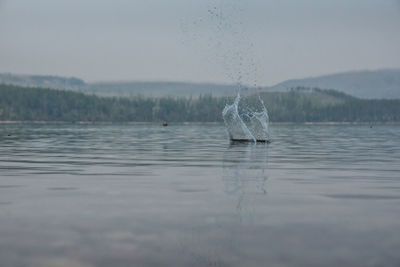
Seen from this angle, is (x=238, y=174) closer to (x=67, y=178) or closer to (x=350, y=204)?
(x=67, y=178)

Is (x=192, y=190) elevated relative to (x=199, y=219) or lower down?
lower down

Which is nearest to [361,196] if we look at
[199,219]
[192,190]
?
[192,190]

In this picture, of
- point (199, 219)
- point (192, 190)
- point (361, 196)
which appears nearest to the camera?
point (199, 219)

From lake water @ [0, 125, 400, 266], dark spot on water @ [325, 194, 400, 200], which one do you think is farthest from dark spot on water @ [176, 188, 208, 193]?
dark spot on water @ [325, 194, 400, 200]

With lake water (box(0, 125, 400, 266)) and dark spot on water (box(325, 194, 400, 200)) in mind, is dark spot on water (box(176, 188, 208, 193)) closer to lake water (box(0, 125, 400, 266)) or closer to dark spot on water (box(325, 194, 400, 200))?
lake water (box(0, 125, 400, 266))

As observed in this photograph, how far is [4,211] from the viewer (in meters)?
17.9

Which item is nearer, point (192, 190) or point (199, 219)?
point (199, 219)

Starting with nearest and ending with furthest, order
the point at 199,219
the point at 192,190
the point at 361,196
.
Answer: the point at 199,219
the point at 361,196
the point at 192,190

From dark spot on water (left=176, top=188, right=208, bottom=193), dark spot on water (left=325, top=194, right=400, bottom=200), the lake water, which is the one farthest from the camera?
dark spot on water (left=176, top=188, right=208, bottom=193)

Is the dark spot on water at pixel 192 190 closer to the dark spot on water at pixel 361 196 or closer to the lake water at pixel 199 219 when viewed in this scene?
the lake water at pixel 199 219

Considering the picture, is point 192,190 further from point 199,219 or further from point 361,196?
point 199,219

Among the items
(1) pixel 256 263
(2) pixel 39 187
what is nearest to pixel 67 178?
(2) pixel 39 187

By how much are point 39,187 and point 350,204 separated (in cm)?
1308

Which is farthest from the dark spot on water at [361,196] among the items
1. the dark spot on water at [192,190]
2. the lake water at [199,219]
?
the dark spot on water at [192,190]
